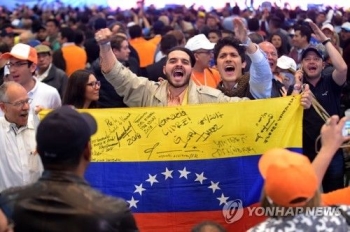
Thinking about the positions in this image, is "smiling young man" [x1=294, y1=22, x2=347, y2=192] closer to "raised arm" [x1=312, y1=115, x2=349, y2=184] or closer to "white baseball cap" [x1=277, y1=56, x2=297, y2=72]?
"white baseball cap" [x1=277, y1=56, x2=297, y2=72]

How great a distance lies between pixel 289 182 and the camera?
3572 mm

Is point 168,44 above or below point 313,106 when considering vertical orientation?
above

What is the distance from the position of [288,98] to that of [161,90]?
1.05 metres

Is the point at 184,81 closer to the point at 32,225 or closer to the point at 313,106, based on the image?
the point at 313,106

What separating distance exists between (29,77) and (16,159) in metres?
1.85

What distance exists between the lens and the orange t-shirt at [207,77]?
8.89 m

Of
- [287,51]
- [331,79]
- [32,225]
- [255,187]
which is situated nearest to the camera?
[32,225]


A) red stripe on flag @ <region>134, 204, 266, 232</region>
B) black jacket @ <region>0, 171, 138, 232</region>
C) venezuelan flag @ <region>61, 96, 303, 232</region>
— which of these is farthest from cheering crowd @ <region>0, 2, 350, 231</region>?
red stripe on flag @ <region>134, 204, 266, 232</region>

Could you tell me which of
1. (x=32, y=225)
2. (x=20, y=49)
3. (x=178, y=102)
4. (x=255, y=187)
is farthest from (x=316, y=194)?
(x=20, y=49)

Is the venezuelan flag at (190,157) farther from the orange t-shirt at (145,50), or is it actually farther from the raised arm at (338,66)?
the orange t-shirt at (145,50)

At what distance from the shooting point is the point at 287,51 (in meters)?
13.3

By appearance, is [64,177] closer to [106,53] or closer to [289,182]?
[289,182]

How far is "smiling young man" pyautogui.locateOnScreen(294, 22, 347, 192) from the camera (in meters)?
7.16

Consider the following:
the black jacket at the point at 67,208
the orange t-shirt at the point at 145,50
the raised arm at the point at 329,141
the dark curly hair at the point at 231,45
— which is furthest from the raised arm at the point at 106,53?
the orange t-shirt at the point at 145,50
